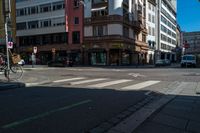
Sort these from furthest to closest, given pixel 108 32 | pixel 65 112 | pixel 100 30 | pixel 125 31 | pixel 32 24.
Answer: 1. pixel 32 24
2. pixel 125 31
3. pixel 100 30
4. pixel 108 32
5. pixel 65 112

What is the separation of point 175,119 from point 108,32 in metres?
40.4

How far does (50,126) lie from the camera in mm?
5547

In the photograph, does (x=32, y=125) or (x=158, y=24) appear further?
(x=158, y=24)

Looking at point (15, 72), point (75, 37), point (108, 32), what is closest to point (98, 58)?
point (108, 32)

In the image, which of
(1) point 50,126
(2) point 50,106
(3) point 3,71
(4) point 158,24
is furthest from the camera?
(4) point 158,24

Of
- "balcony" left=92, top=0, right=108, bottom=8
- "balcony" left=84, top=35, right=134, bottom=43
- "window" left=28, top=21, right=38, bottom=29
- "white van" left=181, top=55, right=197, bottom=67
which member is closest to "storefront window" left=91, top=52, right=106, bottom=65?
"balcony" left=84, top=35, right=134, bottom=43

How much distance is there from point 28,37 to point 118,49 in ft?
63.9

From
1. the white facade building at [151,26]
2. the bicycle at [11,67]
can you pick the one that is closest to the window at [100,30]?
the white facade building at [151,26]

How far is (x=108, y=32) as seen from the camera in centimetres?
4634

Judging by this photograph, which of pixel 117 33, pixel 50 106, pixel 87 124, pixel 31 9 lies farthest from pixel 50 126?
pixel 31 9

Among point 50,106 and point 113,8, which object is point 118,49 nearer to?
point 113,8

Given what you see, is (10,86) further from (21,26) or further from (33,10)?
(21,26)

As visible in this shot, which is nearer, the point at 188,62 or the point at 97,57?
the point at 188,62

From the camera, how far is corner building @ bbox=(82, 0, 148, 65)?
4588 cm
